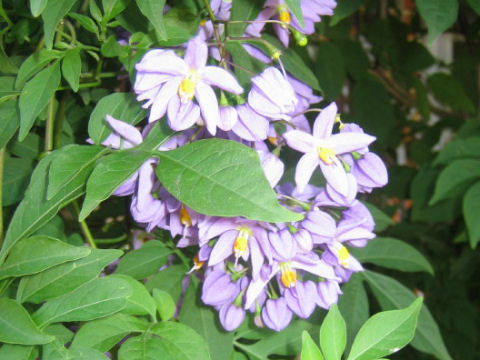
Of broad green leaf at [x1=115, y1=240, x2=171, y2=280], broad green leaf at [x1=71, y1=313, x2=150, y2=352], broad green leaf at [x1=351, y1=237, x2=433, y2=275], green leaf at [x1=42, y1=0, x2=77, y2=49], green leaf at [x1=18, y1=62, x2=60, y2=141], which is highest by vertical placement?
green leaf at [x1=42, y1=0, x2=77, y2=49]

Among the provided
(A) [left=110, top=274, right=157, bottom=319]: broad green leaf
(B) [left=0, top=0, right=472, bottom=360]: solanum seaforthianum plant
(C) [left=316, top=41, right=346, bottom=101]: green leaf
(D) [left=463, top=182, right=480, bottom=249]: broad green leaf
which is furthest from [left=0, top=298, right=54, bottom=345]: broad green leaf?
(C) [left=316, top=41, right=346, bottom=101]: green leaf

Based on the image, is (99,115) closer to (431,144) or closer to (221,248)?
(221,248)

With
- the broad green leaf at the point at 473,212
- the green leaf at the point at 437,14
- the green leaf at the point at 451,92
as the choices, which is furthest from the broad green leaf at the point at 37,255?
the green leaf at the point at 451,92

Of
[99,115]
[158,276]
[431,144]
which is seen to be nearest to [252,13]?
[99,115]

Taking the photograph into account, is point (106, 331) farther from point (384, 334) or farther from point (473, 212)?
point (473, 212)

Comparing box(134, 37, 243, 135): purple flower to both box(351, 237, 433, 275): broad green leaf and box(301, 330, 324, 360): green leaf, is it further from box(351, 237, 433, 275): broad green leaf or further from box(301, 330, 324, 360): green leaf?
box(351, 237, 433, 275): broad green leaf

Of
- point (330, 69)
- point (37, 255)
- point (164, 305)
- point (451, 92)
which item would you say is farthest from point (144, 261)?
point (451, 92)
